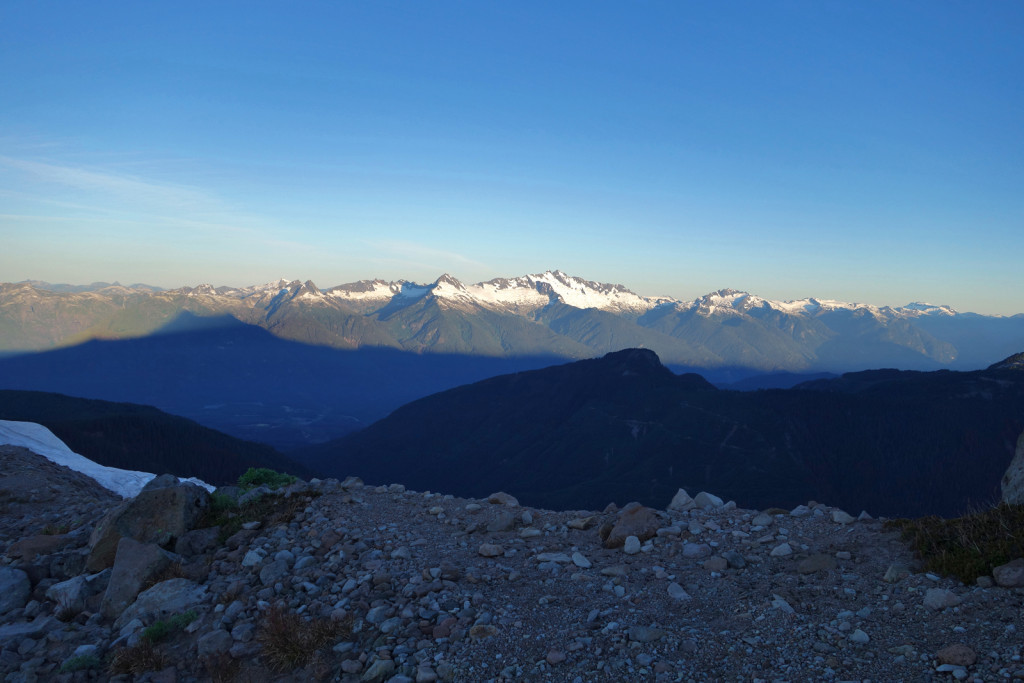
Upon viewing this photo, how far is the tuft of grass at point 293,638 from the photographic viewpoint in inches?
386

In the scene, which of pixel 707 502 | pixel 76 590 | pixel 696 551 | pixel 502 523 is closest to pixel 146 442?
pixel 76 590

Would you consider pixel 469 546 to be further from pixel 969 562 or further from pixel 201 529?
pixel 969 562

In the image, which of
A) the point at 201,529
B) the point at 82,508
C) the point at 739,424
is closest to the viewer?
the point at 201,529

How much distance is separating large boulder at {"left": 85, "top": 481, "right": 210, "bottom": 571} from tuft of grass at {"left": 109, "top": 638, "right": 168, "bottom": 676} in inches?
159

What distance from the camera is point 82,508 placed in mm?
19078

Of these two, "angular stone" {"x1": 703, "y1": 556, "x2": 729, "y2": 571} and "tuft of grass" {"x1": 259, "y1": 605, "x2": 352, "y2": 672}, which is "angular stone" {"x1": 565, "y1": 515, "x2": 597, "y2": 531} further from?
"tuft of grass" {"x1": 259, "y1": 605, "x2": 352, "y2": 672}

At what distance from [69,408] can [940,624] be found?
203 m

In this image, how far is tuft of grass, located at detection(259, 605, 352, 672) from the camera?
9.81 m

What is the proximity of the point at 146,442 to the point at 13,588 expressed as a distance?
13895cm

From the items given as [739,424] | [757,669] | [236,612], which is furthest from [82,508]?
[739,424]

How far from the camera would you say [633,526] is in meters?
13.7

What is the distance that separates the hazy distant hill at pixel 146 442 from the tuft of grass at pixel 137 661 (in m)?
115

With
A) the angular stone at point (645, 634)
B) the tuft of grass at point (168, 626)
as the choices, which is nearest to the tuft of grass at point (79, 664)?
the tuft of grass at point (168, 626)

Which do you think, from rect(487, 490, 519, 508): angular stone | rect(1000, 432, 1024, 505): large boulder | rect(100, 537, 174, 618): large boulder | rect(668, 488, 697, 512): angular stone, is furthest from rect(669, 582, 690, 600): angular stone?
rect(100, 537, 174, 618): large boulder
